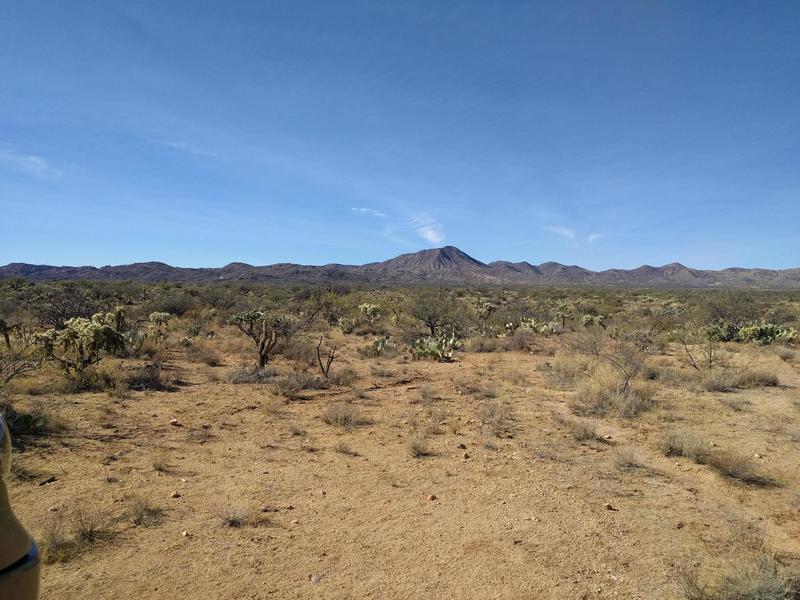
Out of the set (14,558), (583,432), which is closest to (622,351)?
(583,432)

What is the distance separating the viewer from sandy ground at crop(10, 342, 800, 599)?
4273mm

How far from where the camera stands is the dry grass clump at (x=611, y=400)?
941 centimetres

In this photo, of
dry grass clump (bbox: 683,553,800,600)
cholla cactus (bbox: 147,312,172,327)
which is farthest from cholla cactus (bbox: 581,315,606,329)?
dry grass clump (bbox: 683,553,800,600)

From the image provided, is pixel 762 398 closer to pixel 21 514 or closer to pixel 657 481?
pixel 657 481

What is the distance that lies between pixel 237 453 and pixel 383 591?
12.6 feet

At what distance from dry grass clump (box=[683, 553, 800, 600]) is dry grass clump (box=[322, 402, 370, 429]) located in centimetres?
Result: 560

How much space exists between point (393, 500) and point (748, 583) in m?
3.42

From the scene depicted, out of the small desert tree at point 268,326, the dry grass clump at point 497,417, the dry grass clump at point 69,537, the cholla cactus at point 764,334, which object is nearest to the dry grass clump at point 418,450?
the dry grass clump at point 497,417

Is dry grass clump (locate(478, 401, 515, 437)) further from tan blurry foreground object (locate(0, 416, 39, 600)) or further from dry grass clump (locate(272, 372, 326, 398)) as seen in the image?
tan blurry foreground object (locate(0, 416, 39, 600))

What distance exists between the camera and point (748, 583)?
12.5ft

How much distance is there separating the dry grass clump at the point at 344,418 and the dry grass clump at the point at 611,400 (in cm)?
425

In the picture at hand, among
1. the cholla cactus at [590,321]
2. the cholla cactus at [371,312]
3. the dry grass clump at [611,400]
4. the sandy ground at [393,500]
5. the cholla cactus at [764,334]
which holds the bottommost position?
the sandy ground at [393,500]

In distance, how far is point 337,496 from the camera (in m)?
5.88

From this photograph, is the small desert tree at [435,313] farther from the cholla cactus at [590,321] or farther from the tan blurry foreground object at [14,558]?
the tan blurry foreground object at [14,558]
